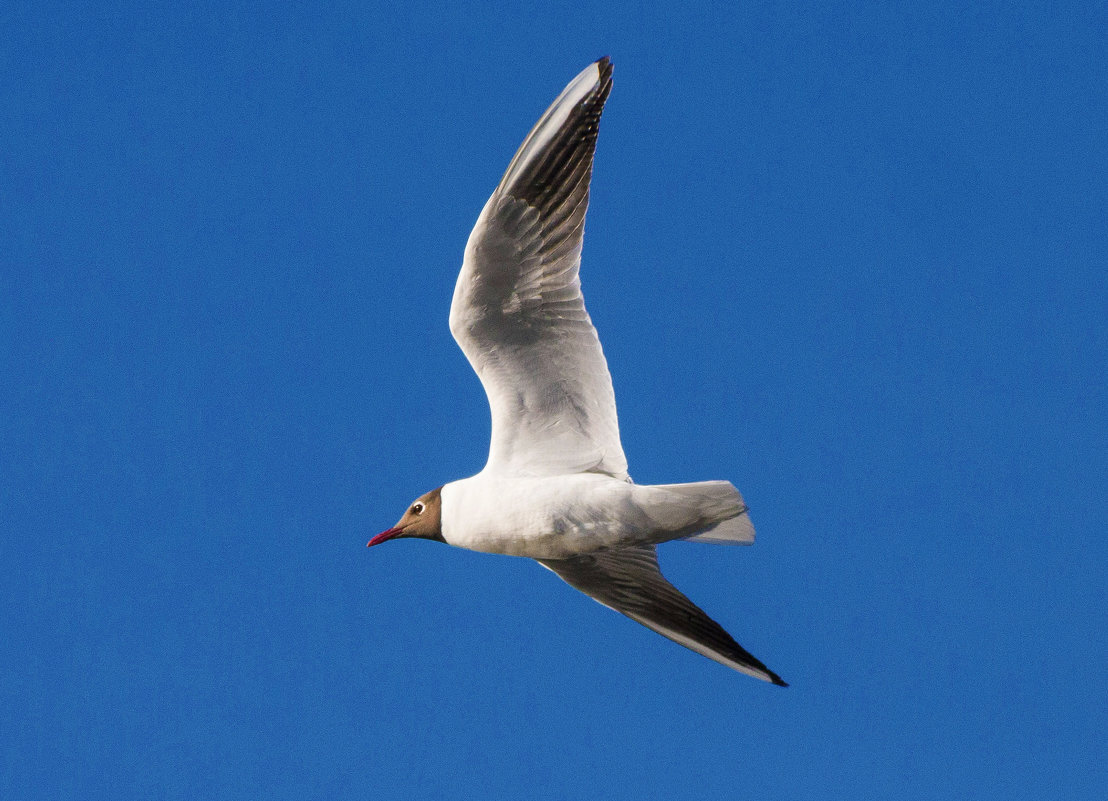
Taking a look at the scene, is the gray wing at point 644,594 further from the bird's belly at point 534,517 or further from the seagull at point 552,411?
the bird's belly at point 534,517

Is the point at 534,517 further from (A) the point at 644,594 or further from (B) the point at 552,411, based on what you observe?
(A) the point at 644,594

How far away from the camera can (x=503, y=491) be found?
25.6 feet

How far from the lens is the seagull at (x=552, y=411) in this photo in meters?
7.31

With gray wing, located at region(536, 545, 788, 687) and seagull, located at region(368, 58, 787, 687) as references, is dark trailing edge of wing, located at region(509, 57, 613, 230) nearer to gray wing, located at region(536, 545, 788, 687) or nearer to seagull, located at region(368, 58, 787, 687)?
seagull, located at region(368, 58, 787, 687)

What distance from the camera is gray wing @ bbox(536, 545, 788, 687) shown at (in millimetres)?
8289

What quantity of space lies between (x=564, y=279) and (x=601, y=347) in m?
0.47

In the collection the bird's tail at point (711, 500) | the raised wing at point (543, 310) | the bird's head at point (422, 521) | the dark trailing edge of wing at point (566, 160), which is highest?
the dark trailing edge of wing at point (566, 160)

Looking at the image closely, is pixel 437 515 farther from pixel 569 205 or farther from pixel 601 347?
pixel 569 205

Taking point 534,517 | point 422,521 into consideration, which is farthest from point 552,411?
point 422,521

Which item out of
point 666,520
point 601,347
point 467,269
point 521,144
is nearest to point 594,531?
point 666,520

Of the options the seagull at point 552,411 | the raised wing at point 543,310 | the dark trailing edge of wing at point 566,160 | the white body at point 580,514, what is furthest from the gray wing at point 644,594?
the dark trailing edge of wing at point 566,160

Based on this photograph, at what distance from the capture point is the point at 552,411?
7.90 metres

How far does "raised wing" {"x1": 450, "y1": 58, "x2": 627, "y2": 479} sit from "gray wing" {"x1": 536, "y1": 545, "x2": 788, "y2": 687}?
2.48 ft

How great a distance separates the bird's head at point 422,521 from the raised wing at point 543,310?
1.42 ft
